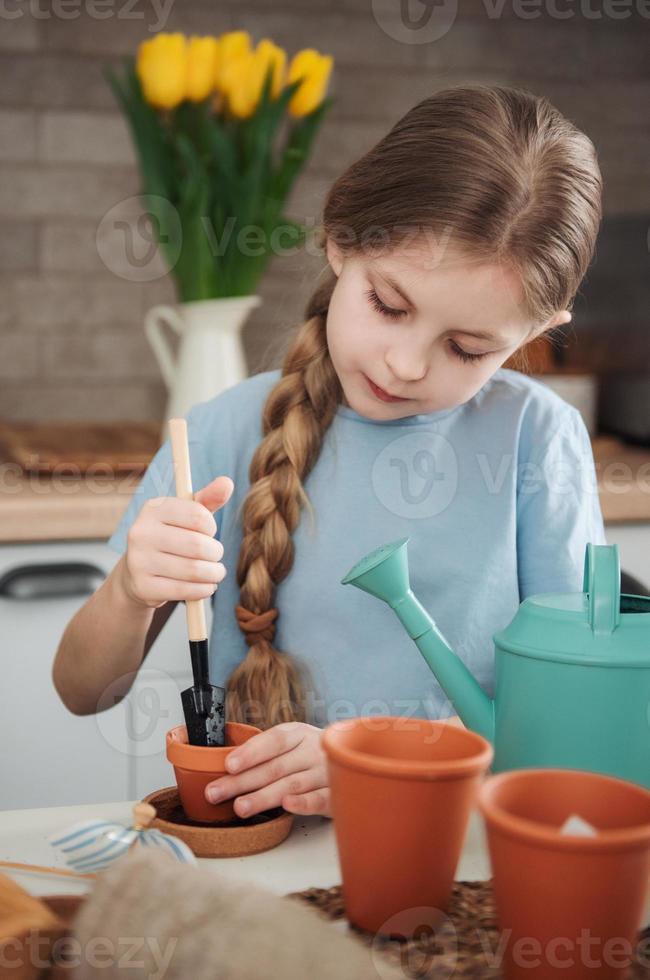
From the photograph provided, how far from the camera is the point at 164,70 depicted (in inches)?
65.9

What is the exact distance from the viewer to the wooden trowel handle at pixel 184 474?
29.3 inches

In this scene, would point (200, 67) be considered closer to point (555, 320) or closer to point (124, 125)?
point (124, 125)

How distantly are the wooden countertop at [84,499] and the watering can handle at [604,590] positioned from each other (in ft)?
3.18

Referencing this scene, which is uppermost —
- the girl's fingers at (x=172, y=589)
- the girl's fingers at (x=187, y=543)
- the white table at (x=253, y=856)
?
the girl's fingers at (x=187, y=543)

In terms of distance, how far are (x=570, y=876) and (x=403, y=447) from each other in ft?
2.32

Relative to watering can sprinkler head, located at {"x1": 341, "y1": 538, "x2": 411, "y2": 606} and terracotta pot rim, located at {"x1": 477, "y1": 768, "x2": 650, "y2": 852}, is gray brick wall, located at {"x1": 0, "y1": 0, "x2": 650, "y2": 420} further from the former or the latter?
terracotta pot rim, located at {"x1": 477, "y1": 768, "x2": 650, "y2": 852}

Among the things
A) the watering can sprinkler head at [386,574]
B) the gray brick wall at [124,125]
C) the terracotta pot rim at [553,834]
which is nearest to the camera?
the terracotta pot rim at [553,834]

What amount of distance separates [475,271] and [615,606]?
329 mm

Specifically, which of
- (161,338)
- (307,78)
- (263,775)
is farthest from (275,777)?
(307,78)

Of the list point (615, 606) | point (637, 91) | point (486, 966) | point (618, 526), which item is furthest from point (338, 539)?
point (637, 91)

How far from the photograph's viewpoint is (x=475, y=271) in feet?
2.90

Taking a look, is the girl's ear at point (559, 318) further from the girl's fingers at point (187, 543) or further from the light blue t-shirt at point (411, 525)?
the girl's fingers at point (187, 543)

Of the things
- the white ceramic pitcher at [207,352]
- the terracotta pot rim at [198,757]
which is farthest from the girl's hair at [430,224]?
the white ceramic pitcher at [207,352]

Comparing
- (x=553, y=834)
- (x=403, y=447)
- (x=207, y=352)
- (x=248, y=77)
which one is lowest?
(x=553, y=834)
